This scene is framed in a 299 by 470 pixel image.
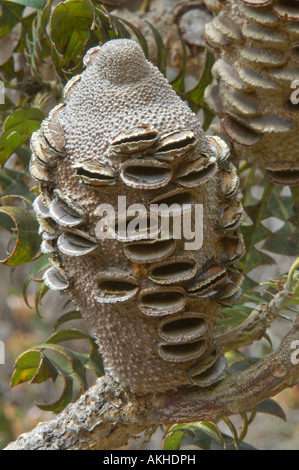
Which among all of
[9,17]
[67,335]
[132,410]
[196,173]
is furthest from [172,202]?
[9,17]

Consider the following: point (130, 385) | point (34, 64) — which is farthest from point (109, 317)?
point (34, 64)

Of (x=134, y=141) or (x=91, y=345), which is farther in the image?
(x=91, y=345)

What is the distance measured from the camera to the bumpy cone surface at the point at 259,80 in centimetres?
44

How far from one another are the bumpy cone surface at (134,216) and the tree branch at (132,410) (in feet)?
0.05

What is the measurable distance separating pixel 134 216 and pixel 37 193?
18 centimetres

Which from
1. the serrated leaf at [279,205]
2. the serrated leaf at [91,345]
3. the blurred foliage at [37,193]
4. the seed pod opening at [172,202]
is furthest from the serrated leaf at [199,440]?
the seed pod opening at [172,202]

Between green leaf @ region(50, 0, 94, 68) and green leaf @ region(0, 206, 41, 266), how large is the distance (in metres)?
0.14

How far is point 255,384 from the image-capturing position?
39 cm

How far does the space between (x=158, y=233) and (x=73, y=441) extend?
0.17 m

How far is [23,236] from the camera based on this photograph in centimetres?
51

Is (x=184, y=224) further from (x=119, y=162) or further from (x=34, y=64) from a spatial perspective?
(x=34, y=64)

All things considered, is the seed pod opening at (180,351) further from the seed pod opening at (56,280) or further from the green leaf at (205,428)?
the green leaf at (205,428)

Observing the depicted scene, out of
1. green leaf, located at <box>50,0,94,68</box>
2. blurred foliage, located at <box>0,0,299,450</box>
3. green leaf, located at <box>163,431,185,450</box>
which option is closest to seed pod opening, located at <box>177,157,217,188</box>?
blurred foliage, located at <box>0,0,299,450</box>

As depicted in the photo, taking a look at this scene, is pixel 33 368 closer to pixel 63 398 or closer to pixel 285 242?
pixel 63 398
